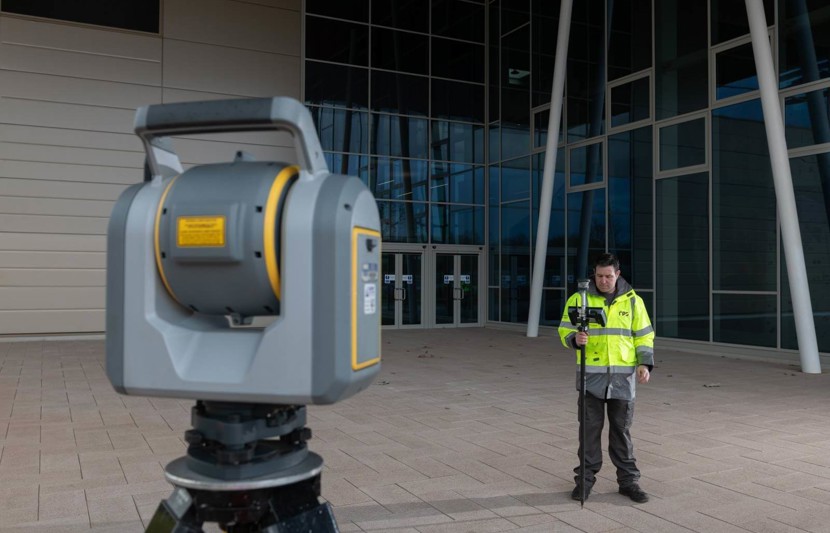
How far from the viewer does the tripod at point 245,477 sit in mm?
1790

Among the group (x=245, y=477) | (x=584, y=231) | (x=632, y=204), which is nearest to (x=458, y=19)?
(x=584, y=231)

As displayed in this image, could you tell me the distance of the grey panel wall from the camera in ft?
54.8

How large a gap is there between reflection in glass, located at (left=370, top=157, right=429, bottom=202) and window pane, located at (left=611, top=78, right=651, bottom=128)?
637cm

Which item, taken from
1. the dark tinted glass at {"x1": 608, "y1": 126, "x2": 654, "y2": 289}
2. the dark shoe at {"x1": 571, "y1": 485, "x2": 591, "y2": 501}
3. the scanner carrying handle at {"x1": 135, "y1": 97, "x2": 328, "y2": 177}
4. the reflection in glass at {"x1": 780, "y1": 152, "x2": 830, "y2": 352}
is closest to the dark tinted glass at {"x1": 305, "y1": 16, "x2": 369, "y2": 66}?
the dark tinted glass at {"x1": 608, "y1": 126, "x2": 654, "y2": 289}

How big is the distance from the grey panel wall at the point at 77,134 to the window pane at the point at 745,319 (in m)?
11.9

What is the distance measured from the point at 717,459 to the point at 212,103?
558 cm

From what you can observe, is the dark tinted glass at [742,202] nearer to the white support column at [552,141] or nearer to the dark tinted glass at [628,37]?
the dark tinted glass at [628,37]

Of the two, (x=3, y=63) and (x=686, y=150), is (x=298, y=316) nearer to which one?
(x=686, y=150)

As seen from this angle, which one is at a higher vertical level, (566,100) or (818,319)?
(566,100)

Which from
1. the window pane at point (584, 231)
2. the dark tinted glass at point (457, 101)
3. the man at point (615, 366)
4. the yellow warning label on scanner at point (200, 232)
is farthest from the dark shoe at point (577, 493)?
the dark tinted glass at point (457, 101)

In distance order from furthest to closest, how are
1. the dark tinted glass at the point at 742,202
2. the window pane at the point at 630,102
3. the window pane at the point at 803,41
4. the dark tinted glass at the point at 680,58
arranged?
the window pane at the point at 630,102 → the dark tinted glass at the point at 680,58 → the dark tinted glass at the point at 742,202 → the window pane at the point at 803,41

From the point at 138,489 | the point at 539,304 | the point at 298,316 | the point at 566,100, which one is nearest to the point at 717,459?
the point at 138,489

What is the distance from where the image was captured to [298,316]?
1.68 m

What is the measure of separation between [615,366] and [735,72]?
37.7ft
